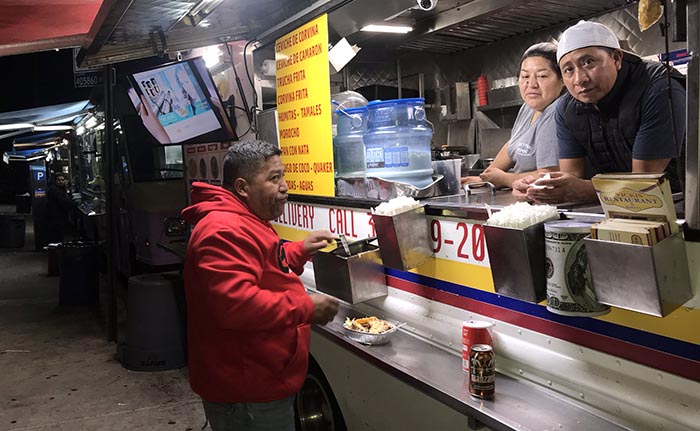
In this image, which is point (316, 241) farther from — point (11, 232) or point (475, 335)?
point (11, 232)

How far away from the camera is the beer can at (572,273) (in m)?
2.07

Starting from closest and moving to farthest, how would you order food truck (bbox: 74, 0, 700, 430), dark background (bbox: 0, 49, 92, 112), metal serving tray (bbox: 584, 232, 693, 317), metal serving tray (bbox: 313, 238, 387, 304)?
metal serving tray (bbox: 584, 232, 693, 317) → food truck (bbox: 74, 0, 700, 430) → metal serving tray (bbox: 313, 238, 387, 304) → dark background (bbox: 0, 49, 92, 112)

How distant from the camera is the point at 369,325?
10.8 ft

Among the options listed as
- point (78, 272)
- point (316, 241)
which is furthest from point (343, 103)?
point (78, 272)

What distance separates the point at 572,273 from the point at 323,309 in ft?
3.44

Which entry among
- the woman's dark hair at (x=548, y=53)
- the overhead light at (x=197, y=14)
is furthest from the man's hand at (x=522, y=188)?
the overhead light at (x=197, y=14)

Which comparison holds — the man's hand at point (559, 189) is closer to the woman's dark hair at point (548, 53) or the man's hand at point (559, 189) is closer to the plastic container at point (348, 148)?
the woman's dark hair at point (548, 53)

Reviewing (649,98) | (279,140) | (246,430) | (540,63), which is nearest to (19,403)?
(279,140)

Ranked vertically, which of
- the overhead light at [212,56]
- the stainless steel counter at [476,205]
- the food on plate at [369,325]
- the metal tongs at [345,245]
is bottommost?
the food on plate at [369,325]

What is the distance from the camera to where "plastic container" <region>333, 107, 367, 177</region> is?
4.13 meters

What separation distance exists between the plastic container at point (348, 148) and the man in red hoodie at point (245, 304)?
1.42 m

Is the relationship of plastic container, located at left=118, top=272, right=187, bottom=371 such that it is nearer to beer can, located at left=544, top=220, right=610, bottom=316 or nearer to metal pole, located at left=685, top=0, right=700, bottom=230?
beer can, located at left=544, top=220, right=610, bottom=316

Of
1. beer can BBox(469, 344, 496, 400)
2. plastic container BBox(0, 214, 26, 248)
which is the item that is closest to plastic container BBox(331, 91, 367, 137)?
beer can BBox(469, 344, 496, 400)

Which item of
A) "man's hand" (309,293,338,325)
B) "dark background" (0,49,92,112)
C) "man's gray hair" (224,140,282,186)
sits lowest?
"man's hand" (309,293,338,325)
